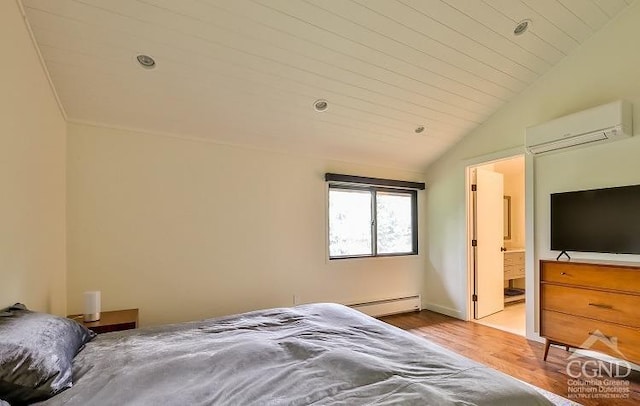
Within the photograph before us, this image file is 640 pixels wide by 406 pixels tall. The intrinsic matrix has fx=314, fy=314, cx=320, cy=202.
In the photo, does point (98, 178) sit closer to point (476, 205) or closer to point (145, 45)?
point (145, 45)

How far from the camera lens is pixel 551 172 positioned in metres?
3.29

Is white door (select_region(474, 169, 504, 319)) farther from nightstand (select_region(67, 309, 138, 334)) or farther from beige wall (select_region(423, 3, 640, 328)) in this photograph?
nightstand (select_region(67, 309, 138, 334))

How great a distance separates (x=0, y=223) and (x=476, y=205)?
15.1 ft

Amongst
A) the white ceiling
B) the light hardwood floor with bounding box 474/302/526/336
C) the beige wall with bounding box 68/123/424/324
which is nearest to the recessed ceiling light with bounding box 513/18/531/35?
the white ceiling

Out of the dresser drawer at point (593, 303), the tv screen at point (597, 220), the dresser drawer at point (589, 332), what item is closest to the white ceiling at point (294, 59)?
the tv screen at point (597, 220)

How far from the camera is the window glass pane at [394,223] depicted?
4.52 m

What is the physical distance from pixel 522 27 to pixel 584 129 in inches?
42.6

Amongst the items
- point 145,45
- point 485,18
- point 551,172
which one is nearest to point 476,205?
point 551,172

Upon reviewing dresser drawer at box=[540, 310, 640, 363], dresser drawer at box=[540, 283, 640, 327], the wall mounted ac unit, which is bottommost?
dresser drawer at box=[540, 310, 640, 363]

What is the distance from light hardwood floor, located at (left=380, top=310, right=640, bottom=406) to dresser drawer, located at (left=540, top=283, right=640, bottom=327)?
20.7 inches

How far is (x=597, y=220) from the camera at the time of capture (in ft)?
9.15

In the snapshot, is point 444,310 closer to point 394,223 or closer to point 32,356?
point 394,223

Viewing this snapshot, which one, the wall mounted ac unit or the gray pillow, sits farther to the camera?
the wall mounted ac unit

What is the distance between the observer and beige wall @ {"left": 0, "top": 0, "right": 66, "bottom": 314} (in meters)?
1.58
